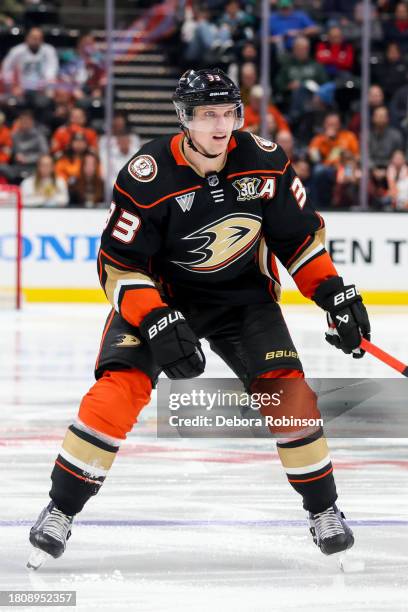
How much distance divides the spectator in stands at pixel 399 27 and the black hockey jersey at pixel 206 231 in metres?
7.92

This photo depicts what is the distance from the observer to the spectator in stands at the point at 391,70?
10648mm

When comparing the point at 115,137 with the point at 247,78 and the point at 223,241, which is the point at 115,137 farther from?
the point at 223,241

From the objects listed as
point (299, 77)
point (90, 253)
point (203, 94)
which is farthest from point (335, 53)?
point (203, 94)

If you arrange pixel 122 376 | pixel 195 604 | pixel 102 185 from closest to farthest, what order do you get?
1. pixel 195 604
2. pixel 122 376
3. pixel 102 185

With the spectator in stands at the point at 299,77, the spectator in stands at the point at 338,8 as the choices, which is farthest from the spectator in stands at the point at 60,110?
the spectator in stands at the point at 338,8

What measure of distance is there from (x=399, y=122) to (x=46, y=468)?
6.77m

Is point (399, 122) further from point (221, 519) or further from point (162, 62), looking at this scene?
point (221, 519)

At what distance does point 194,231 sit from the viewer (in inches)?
127

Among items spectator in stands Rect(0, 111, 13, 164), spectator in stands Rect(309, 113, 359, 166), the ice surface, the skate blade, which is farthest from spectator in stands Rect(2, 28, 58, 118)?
the skate blade

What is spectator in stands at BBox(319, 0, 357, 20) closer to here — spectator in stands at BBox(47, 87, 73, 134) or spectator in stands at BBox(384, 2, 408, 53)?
spectator in stands at BBox(384, 2, 408, 53)

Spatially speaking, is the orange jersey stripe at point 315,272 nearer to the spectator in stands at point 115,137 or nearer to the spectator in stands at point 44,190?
the spectator in stands at point 44,190

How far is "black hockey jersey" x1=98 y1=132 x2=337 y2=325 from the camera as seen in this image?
3191mm

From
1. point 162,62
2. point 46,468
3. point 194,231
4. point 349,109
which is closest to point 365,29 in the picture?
point 349,109

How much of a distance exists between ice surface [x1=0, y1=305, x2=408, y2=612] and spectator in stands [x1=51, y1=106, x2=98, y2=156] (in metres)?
4.83
